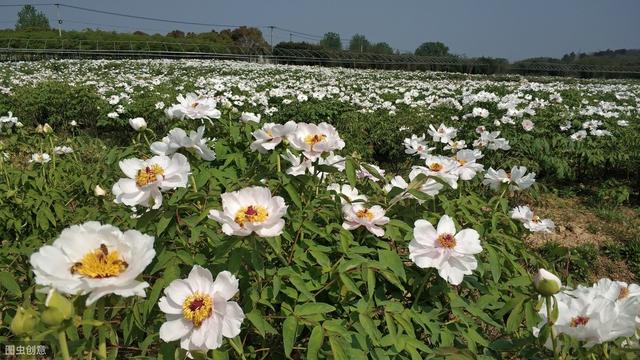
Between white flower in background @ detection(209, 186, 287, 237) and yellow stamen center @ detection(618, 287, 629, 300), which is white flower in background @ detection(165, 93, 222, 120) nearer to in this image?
white flower in background @ detection(209, 186, 287, 237)

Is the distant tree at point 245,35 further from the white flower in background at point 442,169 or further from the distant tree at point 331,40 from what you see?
the white flower in background at point 442,169

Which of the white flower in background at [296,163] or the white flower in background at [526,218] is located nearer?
the white flower in background at [296,163]

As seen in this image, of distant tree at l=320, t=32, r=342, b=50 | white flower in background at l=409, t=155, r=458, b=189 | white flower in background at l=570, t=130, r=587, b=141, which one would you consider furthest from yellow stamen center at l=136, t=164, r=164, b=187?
distant tree at l=320, t=32, r=342, b=50

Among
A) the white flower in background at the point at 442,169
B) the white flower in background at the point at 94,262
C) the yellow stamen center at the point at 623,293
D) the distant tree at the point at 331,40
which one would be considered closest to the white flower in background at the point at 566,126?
the white flower in background at the point at 442,169

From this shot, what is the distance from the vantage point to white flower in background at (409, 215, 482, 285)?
1151 mm

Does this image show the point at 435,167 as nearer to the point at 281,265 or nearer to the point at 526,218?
the point at 526,218

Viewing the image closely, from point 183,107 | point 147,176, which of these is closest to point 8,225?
point 183,107

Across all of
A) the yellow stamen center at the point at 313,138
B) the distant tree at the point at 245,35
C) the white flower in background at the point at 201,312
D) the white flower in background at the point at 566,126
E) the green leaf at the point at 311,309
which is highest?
the distant tree at the point at 245,35

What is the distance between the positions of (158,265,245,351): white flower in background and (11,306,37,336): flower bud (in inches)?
9.9

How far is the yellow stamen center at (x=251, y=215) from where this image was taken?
1.01 m

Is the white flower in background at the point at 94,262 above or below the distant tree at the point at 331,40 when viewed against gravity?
below

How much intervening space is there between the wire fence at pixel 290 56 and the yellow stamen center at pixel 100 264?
1125 inches

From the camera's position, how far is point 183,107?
5.56 ft

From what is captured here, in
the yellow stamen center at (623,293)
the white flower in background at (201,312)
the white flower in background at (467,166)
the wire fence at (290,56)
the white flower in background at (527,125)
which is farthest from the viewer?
the wire fence at (290,56)
